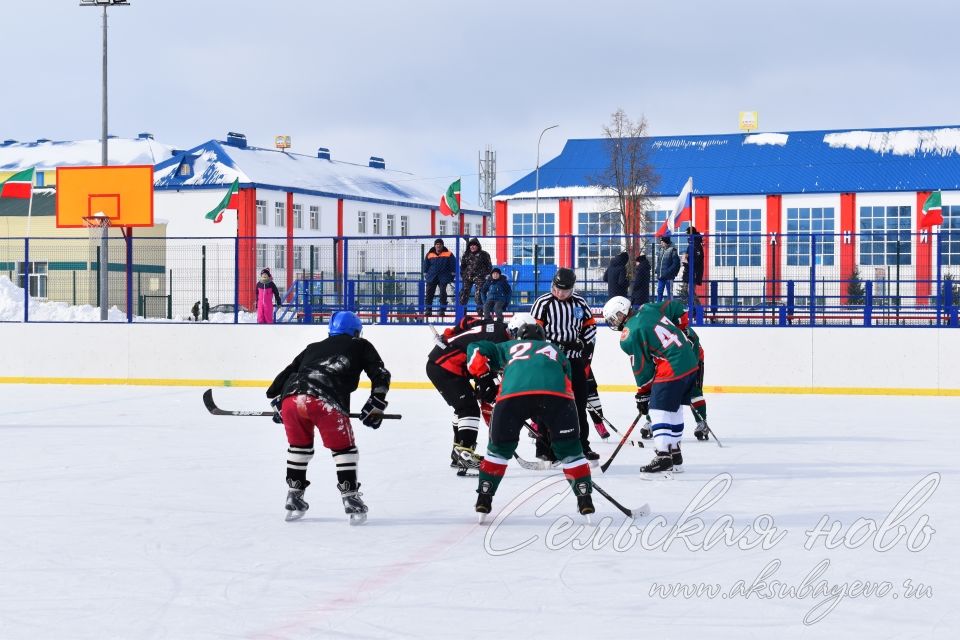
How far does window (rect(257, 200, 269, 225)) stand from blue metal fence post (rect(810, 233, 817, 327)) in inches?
1327

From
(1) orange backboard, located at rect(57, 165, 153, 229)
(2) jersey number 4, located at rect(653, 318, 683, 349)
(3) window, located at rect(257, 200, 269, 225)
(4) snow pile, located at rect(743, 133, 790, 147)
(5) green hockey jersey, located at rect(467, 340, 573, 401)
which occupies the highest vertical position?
(4) snow pile, located at rect(743, 133, 790, 147)

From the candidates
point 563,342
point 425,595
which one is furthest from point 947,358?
point 425,595

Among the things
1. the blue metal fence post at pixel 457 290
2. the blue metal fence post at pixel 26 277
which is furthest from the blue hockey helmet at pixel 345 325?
the blue metal fence post at pixel 26 277

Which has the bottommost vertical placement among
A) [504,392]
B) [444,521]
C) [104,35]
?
[444,521]

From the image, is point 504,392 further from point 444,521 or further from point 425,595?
point 425,595

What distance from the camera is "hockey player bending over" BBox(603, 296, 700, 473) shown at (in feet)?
28.5

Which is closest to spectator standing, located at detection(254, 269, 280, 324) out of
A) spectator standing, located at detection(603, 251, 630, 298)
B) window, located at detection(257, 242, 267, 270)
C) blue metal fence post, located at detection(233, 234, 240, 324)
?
window, located at detection(257, 242, 267, 270)

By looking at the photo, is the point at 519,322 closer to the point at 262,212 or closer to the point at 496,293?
the point at 496,293

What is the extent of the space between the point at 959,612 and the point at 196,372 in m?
14.4

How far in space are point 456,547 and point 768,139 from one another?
41.2 m

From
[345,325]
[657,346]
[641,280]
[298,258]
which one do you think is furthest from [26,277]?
[345,325]

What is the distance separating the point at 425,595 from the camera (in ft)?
17.0

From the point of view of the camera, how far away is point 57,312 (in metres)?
19.7

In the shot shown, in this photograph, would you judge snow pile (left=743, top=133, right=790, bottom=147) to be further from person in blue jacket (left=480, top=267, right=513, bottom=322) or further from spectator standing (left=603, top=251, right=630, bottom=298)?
person in blue jacket (left=480, top=267, right=513, bottom=322)
